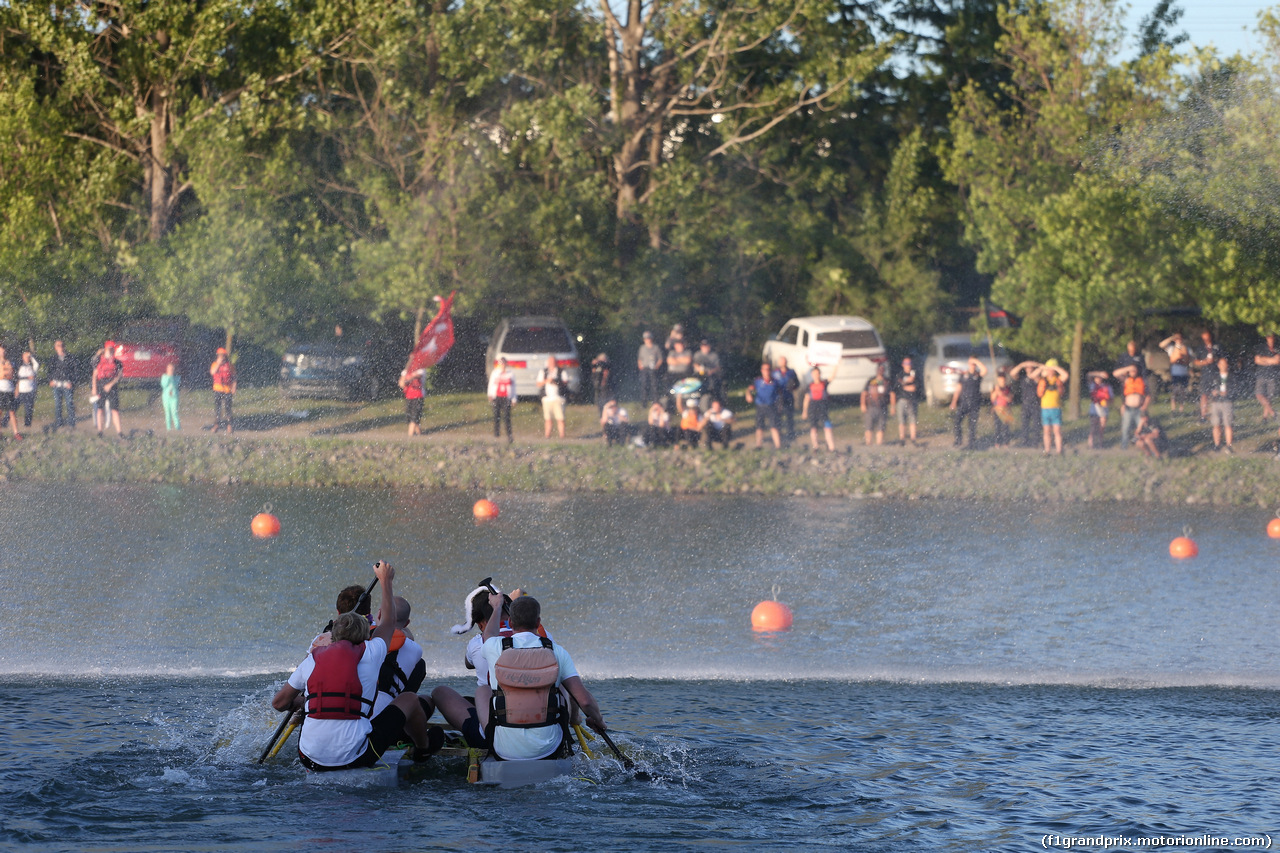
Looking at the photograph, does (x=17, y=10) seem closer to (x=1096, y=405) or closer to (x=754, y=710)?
(x=1096, y=405)

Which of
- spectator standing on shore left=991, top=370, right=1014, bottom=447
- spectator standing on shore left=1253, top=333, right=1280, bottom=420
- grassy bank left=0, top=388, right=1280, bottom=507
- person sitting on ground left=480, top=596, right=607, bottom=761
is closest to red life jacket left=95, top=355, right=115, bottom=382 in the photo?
grassy bank left=0, top=388, right=1280, bottom=507

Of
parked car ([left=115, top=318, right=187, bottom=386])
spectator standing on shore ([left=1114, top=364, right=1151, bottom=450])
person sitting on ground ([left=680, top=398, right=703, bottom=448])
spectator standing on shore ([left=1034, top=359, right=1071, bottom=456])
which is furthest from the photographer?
parked car ([left=115, top=318, right=187, bottom=386])

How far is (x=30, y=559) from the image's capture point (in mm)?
20312

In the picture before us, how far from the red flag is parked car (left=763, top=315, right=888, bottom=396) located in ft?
27.1

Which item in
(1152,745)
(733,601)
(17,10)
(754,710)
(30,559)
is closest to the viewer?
(1152,745)

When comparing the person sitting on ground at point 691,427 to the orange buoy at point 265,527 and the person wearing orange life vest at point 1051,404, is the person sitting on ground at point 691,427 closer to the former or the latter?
the person wearing orange life vest at point 1051,404

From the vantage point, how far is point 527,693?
9539 mm

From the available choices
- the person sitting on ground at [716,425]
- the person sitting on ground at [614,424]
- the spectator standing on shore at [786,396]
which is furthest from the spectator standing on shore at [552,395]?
the spectator standing on shore at [786,396]

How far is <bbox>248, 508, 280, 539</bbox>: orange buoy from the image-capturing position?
22.1 metres

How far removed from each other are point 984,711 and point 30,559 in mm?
13794

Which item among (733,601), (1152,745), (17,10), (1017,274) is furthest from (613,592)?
(17,10)

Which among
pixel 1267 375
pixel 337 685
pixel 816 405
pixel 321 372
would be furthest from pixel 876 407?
pixel 337 685

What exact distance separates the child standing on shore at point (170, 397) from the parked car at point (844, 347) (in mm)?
13554

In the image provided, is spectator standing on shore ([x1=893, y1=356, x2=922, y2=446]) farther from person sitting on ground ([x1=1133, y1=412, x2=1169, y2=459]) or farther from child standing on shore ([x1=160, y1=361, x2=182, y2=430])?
child standing on shore ([x1=160, y1=361, x2=182, y2=430])
